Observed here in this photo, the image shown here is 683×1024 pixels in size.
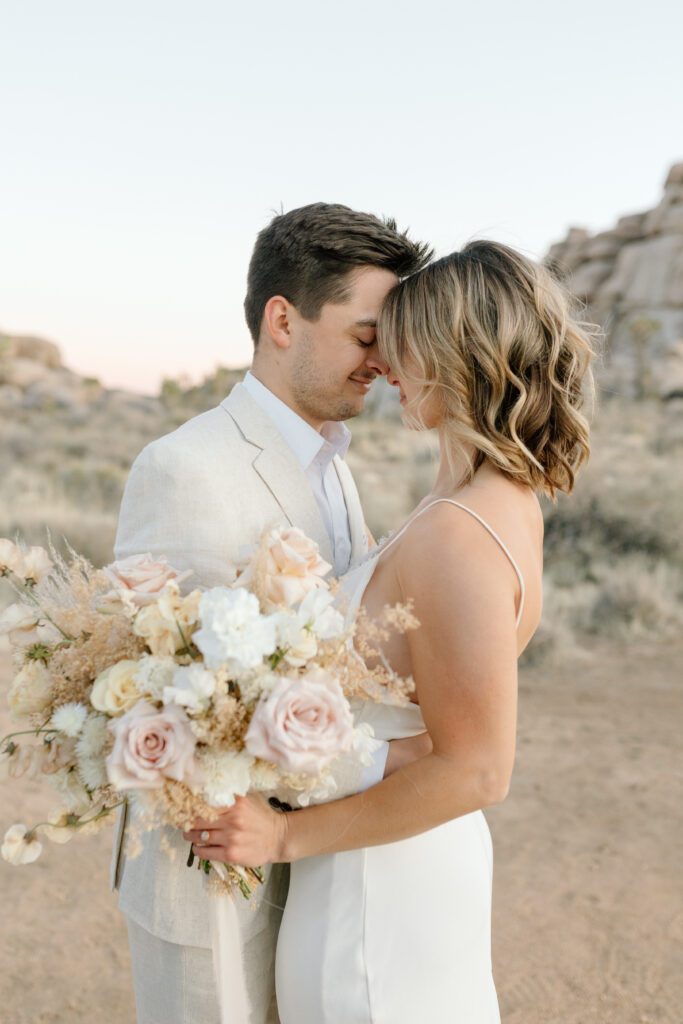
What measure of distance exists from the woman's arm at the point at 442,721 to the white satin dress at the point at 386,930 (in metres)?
0.14

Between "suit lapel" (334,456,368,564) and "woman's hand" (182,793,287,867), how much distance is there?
3.74 feet

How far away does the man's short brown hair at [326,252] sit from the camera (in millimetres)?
2910

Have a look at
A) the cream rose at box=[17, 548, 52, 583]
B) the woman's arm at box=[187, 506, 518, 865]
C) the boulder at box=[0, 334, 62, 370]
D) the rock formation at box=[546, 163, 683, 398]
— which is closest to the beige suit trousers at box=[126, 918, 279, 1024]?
the woman's arm at box=[187, 506, 518, 865]

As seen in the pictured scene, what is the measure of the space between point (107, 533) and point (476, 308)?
32.3ft

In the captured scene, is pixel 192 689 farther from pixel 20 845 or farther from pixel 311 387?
pixel 311 387

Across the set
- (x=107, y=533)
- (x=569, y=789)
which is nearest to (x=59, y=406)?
(x=107, y=533)

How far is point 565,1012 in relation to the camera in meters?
4.25

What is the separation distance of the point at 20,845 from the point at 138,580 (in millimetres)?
649

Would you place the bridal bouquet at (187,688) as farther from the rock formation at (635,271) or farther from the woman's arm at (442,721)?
the rock formation at (635,271)

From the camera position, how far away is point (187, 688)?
1625 millimetres

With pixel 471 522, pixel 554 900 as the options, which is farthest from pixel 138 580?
pixel 554 900

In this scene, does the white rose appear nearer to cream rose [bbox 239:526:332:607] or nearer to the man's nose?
cream rose [bbox 239:526:332:607]

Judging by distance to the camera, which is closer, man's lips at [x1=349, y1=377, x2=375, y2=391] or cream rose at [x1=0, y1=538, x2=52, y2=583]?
cream rose at [x1=0, y1=538, x2=52, y2=583]

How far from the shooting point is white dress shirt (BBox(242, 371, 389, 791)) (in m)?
2.94
